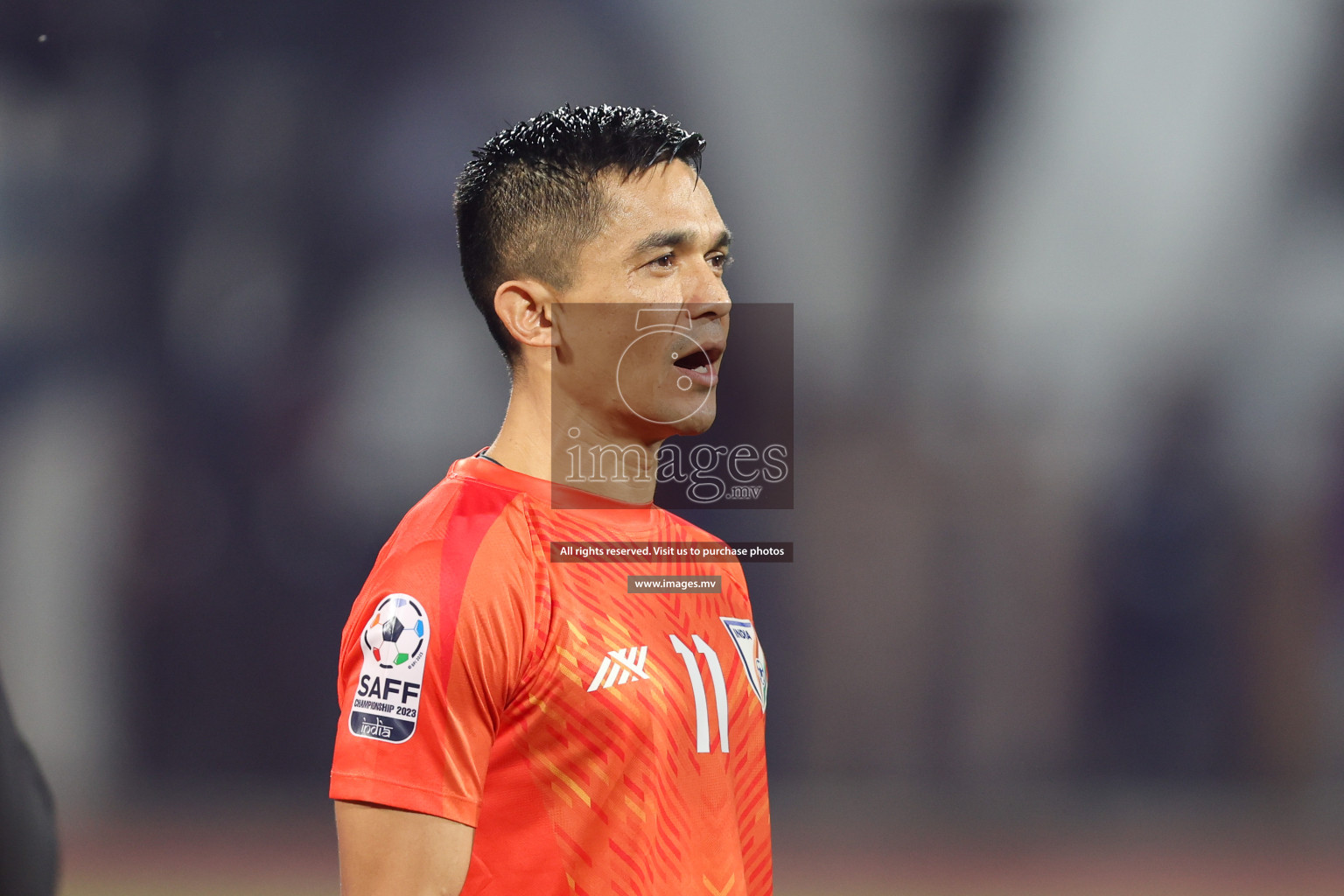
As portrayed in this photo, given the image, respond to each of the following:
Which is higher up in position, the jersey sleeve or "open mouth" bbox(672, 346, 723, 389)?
"open mouth" bbox(672, 346, 723, 389)

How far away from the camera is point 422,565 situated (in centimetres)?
121

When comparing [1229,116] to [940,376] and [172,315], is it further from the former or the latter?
[172,315]

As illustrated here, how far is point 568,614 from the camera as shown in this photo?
1.28m

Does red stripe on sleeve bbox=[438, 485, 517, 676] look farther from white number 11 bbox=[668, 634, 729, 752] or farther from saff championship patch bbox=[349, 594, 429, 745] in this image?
white number 11 bbox=[668, 634, 729, 752]

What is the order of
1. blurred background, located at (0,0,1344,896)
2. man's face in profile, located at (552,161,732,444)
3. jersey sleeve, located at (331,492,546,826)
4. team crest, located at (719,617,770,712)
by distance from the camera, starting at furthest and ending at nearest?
blurred background, located at (0,0,1344,896) < team crest, located at (719,617,770,712) < man's face in profile, located at (552,161,732,444) < jersey sleeve, located at (331,492,546,826)

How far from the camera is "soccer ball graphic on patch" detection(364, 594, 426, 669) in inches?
45.9

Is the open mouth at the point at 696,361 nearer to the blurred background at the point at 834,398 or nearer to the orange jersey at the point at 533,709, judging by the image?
the orange jersey at the point at 533,709

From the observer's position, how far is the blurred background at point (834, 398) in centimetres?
327

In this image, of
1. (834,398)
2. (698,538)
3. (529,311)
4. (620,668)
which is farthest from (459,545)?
(834,398)

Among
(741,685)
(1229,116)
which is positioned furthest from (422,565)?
(1229,116)

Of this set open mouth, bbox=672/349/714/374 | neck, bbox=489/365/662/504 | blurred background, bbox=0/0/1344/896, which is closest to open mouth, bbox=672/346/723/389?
open mouth, bbox=672/349/714/374

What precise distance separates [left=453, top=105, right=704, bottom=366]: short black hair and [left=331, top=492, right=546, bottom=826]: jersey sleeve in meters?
0.40

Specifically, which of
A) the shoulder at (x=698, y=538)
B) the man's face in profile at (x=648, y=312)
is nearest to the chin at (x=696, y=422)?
the man's face in profile at (x=648, y=312)

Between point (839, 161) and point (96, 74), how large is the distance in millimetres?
2436
